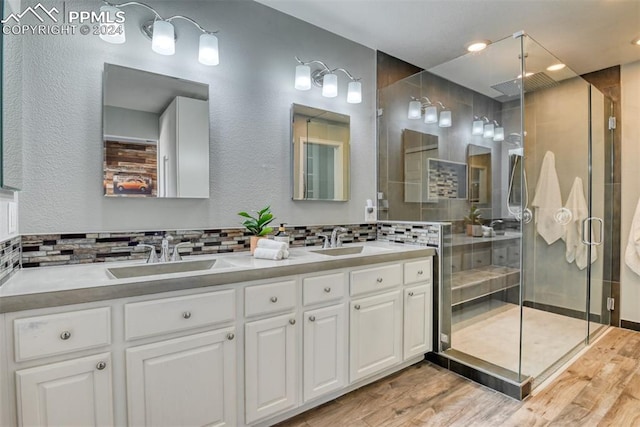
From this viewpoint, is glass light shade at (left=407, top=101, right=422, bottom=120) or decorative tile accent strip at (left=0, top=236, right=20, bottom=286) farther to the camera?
glass light shade at (left=407, top=101, right=422, bottom=120)

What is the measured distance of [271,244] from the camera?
2.00 metres

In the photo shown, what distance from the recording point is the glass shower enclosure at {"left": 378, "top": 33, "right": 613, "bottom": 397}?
7.84 feet

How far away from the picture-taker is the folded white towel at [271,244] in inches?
77.0

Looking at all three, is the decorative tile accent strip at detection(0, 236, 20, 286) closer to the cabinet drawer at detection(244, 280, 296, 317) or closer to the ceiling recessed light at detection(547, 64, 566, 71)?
the cabinet drawer at detection(244, 280, 296, 317)

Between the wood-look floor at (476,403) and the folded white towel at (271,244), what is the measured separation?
37.6 inches

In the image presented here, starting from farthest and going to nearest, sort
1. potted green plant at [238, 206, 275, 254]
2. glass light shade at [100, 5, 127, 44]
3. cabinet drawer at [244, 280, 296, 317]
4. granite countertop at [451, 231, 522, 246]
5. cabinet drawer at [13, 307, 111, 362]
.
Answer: granite countertop at [451, 231, 522, 246] → potted green plant at [238, 206, 275, 254] → glass light shade at [100, 5, 127, 44] → cabinet drawer at [244, 280, 296, 317] → cabinet drawer at [13, 307, 111, 362]

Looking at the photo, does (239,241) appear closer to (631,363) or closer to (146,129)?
(146,129)

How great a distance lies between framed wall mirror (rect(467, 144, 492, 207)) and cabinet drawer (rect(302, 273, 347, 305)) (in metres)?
1.36

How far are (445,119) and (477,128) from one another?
0.30 meters

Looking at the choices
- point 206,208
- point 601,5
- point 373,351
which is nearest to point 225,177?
point 206,208

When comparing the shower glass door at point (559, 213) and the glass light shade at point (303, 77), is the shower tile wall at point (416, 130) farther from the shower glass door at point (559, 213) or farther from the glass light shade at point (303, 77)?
the glass light shade at point (303, 77)

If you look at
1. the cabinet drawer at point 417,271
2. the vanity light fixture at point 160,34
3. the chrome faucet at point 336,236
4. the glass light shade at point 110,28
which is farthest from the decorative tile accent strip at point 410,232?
the glass light shade at point 110,28

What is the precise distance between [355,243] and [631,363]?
7.44ft

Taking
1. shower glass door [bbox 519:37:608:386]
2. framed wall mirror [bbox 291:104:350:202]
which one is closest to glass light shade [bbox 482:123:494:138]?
shower glass door [bbox 519:37:608:386]
